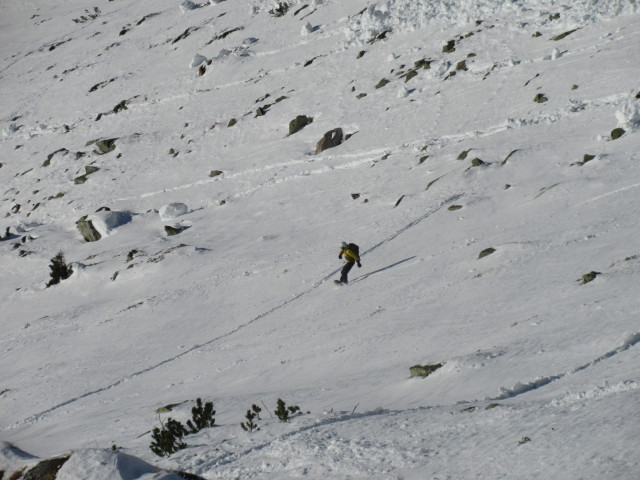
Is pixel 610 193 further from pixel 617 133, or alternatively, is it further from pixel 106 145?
pixel 106 145

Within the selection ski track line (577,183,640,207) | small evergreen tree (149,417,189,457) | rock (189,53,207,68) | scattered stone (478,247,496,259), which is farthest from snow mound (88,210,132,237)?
small evergreen tree (149,417,189,457)

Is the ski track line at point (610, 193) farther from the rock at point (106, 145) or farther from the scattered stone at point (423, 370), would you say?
the rock at point (106, 145)

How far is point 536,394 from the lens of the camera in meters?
7.16

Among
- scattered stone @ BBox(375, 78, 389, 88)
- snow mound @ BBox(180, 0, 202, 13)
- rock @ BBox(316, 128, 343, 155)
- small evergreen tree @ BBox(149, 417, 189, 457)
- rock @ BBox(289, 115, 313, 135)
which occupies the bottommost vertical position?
rock @ BBox(316, 128, 343, 155)

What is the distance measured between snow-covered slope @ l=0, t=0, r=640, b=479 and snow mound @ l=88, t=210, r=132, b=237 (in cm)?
8

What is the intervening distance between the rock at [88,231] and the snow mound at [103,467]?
73.6ft

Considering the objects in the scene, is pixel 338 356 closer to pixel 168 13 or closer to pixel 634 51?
pixel 634 51

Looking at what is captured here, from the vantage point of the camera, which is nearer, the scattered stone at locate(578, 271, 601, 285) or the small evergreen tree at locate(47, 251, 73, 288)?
the scattered stone at locate(578, 271, 601, 285)

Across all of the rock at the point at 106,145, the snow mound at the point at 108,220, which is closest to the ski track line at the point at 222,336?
the snow mound at the point at 108,220

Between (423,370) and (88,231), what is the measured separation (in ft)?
69.7

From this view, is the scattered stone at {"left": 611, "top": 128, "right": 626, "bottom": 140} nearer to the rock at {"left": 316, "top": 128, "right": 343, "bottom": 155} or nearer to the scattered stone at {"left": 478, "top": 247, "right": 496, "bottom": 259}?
the scattered stone at {"left": 478, "top": 247, "right": 496, "bottom": 259}

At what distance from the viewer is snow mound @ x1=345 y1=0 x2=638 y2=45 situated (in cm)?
2794

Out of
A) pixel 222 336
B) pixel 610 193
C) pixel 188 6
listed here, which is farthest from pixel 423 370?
pixel 188 6

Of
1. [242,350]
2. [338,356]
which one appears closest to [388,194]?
[242,350]
